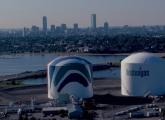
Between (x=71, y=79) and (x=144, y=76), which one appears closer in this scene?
Answer: (x=71, y=79)

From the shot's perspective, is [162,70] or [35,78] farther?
[35,78]

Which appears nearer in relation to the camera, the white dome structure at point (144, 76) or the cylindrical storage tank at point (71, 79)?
the cylindrical storage tank at point (71, 79)


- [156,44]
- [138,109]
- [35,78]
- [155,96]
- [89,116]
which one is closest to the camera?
[89,116]

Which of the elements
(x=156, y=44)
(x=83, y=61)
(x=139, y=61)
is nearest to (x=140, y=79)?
(x=139, y=61)

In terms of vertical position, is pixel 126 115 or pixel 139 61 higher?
pixel 139 61

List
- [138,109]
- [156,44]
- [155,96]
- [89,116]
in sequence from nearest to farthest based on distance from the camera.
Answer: [89,116]
[138,109]
[155,96]
[156,44]

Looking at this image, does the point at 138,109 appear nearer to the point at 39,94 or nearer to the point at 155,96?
the point at 155,96

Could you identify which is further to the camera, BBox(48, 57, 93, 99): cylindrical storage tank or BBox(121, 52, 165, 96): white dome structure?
BBox(121, 52, 165, 96): white dome structure

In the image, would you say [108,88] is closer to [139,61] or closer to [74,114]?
[139,61]
